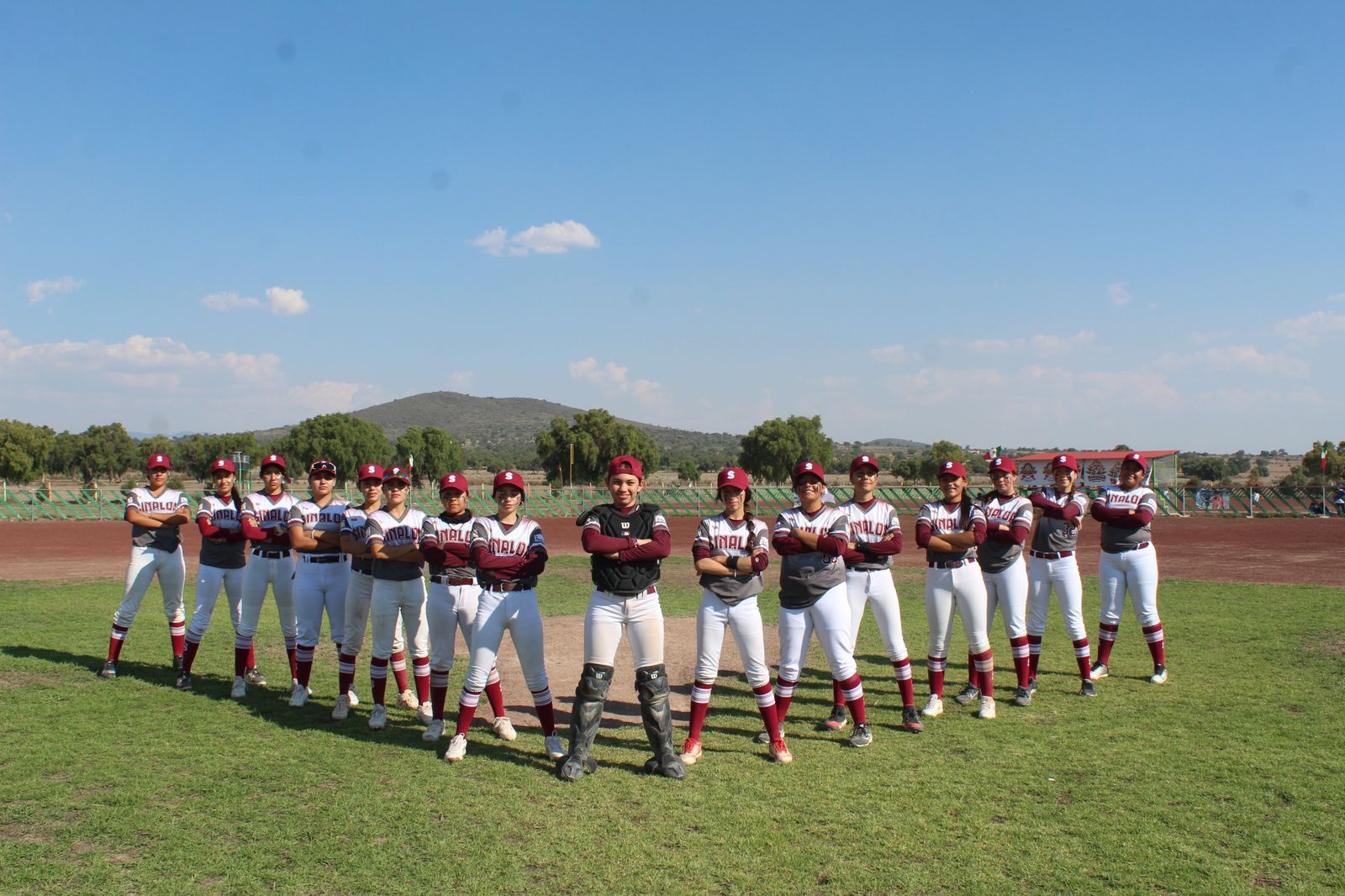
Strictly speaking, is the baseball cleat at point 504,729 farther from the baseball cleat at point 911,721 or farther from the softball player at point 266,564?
the baseball cleat at point 911,721

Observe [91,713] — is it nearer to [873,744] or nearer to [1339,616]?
[873,744]

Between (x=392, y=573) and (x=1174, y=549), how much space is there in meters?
25.5

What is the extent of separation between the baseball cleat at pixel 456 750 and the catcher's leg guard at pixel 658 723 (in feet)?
4.69

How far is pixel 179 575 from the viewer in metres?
9.45

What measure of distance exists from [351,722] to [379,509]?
75.2 inches

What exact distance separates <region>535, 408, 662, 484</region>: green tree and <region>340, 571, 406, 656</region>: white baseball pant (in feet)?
215

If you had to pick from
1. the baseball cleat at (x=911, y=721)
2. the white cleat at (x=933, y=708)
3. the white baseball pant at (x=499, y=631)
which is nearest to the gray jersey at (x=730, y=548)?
the white baseball pant at (x=499, y=631)

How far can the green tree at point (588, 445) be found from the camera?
7462 centimetres

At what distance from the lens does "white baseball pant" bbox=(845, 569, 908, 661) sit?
7.49 meters

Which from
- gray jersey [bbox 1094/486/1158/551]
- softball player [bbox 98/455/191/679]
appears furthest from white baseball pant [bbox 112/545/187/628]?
gray jersey [bbox 1094/486/1158/551]

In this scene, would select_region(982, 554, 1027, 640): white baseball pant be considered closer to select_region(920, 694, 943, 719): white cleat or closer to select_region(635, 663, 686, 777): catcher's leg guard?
select_region(920, 694, 943, 719): white cleat

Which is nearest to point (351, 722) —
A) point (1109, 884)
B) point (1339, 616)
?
point (1109, 884)

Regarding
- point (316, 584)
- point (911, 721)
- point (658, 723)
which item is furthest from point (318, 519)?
point (911, 721)

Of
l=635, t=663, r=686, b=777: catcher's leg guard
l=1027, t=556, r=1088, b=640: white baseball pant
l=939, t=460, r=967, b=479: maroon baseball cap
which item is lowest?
l=635, t=663, r=686, b=777: catcher's leg guard
